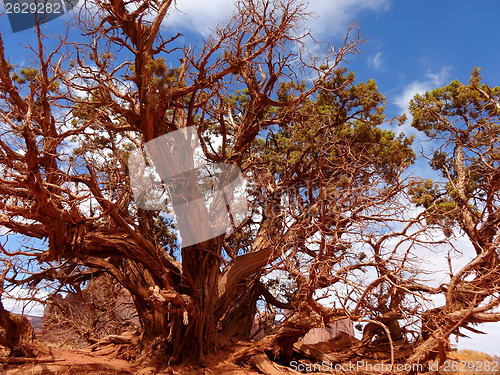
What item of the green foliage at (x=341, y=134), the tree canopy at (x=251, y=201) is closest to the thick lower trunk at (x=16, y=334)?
the tree canopy at (x=251, y=201)

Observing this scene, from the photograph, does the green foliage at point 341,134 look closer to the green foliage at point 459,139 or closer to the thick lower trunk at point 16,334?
the green foliage at point 459,139

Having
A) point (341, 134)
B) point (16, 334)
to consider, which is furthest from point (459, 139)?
point (16, 334)

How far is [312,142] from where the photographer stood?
938 centimetres

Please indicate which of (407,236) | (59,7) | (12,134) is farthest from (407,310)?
(59,7)

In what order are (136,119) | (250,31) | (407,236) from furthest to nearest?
(250,31) < (136,119) < (407,236)

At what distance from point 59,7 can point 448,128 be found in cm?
847

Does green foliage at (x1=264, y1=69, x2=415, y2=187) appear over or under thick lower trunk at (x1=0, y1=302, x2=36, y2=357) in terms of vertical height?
over

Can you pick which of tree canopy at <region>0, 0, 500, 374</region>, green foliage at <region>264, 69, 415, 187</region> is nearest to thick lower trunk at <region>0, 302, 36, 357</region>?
tree canopy at <region>0, 0, 500, 374</region>

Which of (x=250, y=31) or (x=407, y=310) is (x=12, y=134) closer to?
(x=250, y=31)

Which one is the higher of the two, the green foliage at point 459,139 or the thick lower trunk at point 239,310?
the green foliage at point 459,139

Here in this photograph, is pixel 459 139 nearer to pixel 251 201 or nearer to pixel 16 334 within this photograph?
pixel 251 201

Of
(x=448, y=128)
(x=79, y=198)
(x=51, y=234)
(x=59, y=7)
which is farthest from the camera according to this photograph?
(x=448, y=128)

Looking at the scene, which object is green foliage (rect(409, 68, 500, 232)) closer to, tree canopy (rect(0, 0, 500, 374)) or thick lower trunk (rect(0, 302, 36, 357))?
tree canopy (rect(0, 0, 500, 374))

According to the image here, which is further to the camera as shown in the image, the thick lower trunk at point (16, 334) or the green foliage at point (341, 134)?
the green foliage at point (341, 134)
